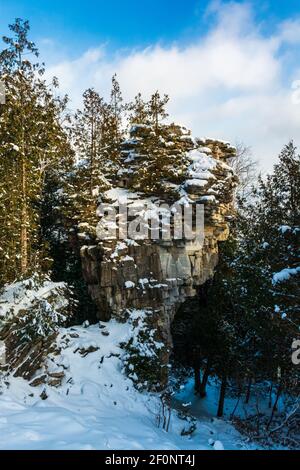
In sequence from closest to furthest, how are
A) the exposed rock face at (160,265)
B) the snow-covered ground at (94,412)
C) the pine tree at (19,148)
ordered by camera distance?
the snow-covered ground at (94,412)
the pine tree at (19,148)
the exposed rock face at (160,265)

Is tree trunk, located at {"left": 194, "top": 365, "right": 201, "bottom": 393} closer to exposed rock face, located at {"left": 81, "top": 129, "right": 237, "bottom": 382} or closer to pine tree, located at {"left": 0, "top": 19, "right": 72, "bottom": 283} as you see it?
exposed rock face, located at {"left": 81, "top": 129, "right": 237, "bottom": 382}

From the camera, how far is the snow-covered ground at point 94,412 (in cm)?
605

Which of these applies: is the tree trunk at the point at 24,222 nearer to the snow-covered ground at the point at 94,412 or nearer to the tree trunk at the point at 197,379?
the snow-covered ground at the point at 94,412

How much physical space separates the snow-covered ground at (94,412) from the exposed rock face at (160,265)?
134cm

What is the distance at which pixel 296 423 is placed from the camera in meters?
9.96

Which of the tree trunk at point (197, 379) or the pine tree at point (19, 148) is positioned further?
the tree trunk at point (197, 379)

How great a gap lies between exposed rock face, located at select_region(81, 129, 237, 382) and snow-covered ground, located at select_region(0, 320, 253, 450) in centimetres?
134

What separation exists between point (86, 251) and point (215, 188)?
22.1 feet

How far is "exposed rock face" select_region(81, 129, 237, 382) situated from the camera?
49.3 ft

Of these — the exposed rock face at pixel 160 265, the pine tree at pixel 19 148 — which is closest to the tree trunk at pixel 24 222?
the pine tree at pixel 19 148

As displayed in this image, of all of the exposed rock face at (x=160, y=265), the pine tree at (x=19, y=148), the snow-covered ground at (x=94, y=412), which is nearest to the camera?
the snow-covered ground at (x=94, y=412)
